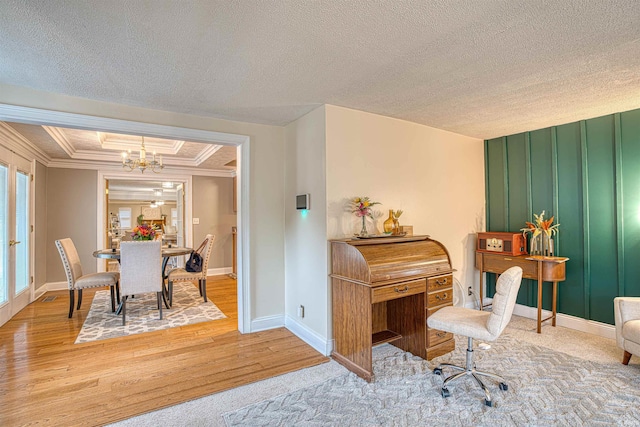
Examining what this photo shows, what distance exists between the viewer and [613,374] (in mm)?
2660

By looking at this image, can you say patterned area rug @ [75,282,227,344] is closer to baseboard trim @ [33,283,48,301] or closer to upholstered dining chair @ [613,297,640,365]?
baseboard trim @ [33,283,48,301]

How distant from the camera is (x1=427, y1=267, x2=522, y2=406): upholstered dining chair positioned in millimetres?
2229

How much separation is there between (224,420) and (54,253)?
5.76 meters

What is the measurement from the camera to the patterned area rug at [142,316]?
12.3 feet

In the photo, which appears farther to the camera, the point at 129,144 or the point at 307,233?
the point at 129,144

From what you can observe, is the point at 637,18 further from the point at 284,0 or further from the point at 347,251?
the point at 347,251

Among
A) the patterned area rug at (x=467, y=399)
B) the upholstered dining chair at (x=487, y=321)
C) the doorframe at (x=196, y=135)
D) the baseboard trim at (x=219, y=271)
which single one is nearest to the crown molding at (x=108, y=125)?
the doorframe at (x=196, y=135)

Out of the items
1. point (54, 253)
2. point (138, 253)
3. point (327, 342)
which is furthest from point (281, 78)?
point (54, 253)

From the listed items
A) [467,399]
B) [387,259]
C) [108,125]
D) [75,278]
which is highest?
[108,125]

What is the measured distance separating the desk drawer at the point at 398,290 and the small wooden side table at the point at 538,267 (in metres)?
1.64

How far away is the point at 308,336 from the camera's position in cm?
336

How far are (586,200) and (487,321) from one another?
2.42m

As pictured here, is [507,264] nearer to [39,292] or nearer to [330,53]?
[330,53]

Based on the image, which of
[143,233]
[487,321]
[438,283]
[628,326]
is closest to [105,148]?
[143,233]
